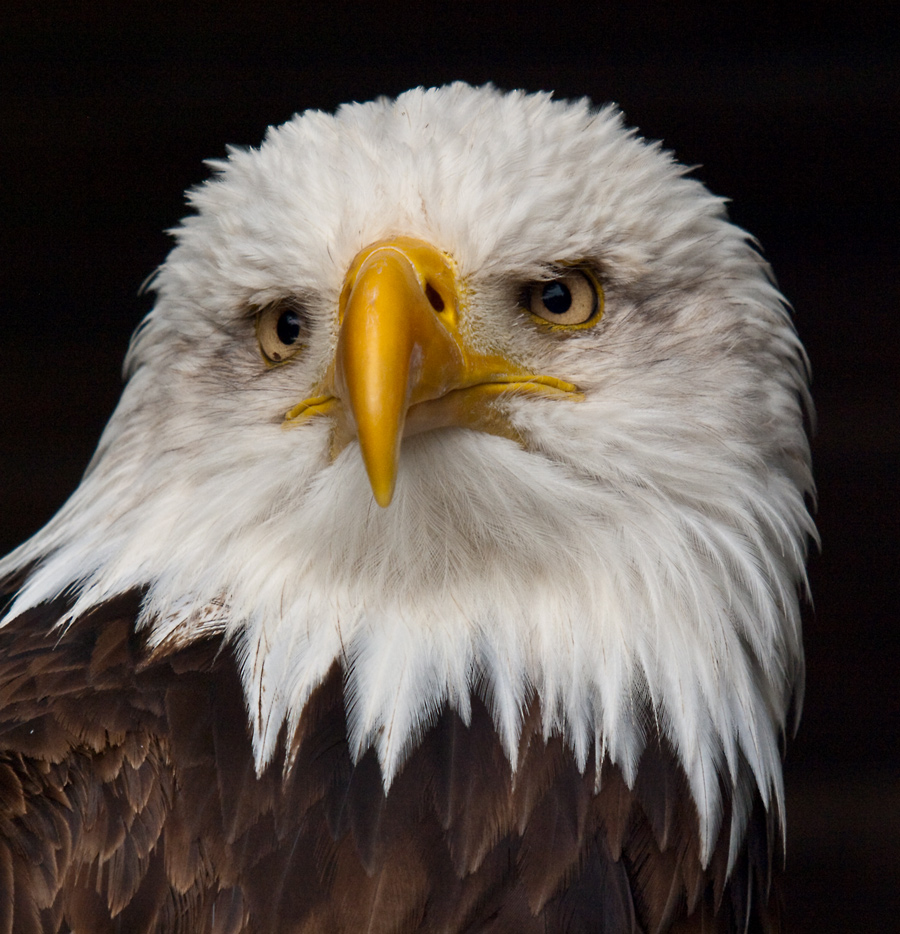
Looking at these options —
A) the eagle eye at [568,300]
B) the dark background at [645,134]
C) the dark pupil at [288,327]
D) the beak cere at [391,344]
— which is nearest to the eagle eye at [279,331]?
the dark pupil at [288,327]

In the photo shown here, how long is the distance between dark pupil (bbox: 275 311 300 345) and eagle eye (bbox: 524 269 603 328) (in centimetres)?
29

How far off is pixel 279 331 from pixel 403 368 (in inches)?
13.0

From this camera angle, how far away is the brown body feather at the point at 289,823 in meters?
1.31

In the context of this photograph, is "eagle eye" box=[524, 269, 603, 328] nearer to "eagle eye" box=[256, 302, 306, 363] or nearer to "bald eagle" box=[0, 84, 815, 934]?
"bald eagle" box=[0, 84, 815, 934]

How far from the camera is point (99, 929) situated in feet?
4.22

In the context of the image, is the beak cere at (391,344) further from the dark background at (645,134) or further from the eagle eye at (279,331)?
the dark background at (645,134)

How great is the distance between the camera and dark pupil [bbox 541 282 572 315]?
1501 mm

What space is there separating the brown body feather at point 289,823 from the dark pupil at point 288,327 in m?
0.40

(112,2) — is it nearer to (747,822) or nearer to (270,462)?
(270,462)

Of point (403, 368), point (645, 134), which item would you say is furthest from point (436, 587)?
point (645, 134)

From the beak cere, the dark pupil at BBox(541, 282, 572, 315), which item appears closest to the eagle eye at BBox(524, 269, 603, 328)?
Answer: the dark pupil at BBox(541, 282, 572, 315)

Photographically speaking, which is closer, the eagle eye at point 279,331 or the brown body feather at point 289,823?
the brown body feather at point 289,823

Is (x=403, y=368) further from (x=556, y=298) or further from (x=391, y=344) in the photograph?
(x=556, y=298)

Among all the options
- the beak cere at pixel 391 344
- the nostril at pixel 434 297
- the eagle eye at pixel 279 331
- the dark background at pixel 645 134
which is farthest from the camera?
the dark background at pixel 645 134
